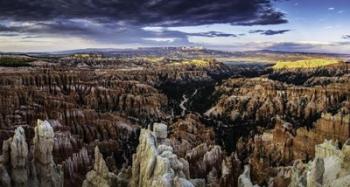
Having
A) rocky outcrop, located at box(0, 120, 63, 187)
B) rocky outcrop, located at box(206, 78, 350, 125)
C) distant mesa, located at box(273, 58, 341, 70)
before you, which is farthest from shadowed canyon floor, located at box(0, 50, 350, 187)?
distant mesa, located at box(273, 58, 341, 70)

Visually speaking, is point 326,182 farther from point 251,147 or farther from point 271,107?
point 271,107

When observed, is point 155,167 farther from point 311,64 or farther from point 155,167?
point 311,64

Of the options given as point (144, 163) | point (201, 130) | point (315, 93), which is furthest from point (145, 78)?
point (144, 163)

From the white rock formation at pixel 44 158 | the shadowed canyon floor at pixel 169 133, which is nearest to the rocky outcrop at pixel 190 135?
the shadowed canyon floor at pixel 169 133

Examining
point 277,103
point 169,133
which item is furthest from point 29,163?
point 277,103

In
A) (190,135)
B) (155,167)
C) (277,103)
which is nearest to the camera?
(155,167)

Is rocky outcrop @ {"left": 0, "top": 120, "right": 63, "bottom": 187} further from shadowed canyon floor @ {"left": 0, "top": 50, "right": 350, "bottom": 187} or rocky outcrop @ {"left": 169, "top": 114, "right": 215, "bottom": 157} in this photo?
rocky outcrop @ {"left": 169, "top": 114, "right": 215, "bottom": 157}
